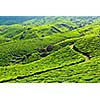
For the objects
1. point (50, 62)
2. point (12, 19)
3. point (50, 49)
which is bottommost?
point (50, 62)

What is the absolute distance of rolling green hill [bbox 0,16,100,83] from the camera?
6754 mm

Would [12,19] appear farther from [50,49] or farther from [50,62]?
[50,62]

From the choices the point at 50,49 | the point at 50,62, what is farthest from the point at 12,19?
the point at 50,62

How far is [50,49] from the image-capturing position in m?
6.80

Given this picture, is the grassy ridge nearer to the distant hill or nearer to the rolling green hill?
the rolling green hill

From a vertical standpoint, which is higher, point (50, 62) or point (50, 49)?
point (50, 49)

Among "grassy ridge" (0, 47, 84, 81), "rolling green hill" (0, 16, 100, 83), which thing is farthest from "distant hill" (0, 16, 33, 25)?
"grassy ridge" (0, 47, 84, 81)

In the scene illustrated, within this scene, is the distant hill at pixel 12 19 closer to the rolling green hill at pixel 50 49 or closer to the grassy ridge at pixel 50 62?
the rolling green hill at pixel 50 49
